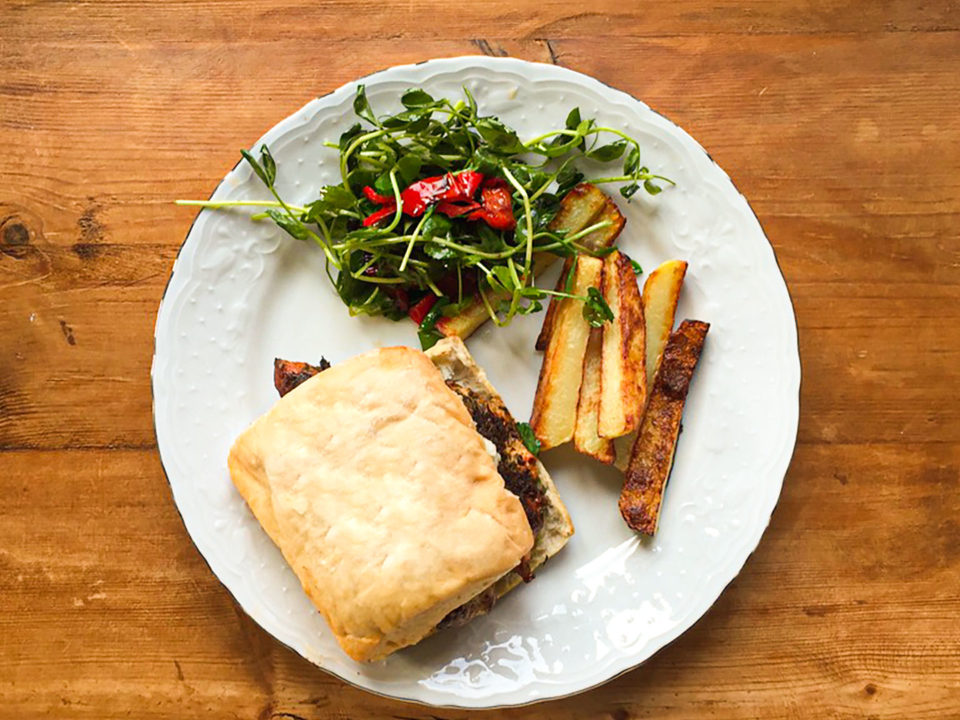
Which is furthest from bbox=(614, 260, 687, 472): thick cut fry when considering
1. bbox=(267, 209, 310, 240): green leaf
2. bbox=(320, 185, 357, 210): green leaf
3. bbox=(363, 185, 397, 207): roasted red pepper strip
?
bbox=(267, 209, 310, 240): green leaf

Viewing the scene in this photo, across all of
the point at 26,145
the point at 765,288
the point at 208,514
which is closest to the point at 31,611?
the point at 208,514

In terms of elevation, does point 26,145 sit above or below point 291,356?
above

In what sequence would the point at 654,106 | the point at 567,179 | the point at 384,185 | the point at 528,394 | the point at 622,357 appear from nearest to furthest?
1. the point at 622,357
2. the point at 384,185
3. the point at 567,179
4. the point at 528,394
5. the point at 654,106

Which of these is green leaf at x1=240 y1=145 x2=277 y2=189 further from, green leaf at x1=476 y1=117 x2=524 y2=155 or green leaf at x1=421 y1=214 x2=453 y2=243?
green leaf at x1=476 y1=117 x2=524 y2=155

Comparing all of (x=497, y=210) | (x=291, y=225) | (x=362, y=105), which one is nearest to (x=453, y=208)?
(x=497, y=210)

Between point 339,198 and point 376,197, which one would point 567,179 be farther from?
point 339,198

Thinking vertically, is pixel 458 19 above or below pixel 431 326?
above

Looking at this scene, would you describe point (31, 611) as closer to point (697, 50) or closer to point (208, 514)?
point (208, 514)
